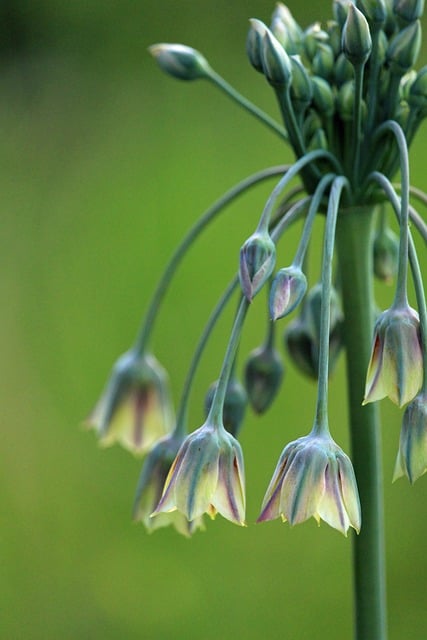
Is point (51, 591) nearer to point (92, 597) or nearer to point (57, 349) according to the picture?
point (92, 597)

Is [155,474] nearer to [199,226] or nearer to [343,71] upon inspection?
[199,226]

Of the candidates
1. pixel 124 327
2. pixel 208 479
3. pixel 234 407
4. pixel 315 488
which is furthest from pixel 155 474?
pixel 124 327

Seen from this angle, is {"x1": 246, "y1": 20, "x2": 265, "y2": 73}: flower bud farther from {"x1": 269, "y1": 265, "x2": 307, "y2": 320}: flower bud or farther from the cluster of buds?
{"x1": 269, "y1": 265, "x2": 307, "y2": 320}: flower bud

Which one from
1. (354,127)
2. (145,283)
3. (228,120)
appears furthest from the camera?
(228,120)

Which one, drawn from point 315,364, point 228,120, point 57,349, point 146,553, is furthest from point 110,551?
A: point 315,364

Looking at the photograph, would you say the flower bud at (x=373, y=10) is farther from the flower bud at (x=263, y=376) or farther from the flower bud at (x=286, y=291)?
the flower bud at (x=263, y=376)

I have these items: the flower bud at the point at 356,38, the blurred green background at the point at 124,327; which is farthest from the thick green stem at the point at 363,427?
the blurred green background at the point at 124,327

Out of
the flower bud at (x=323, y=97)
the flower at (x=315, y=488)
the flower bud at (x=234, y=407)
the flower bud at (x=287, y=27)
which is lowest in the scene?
the flower at (x=315, y=488)
